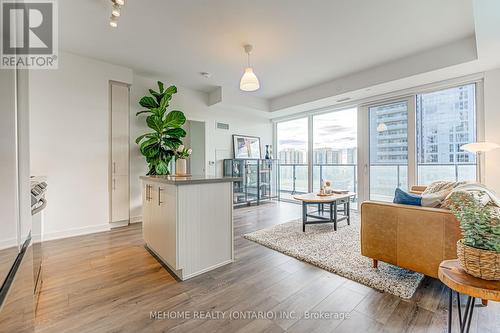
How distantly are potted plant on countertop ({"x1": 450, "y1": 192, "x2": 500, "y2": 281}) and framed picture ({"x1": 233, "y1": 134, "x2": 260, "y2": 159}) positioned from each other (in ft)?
16.6

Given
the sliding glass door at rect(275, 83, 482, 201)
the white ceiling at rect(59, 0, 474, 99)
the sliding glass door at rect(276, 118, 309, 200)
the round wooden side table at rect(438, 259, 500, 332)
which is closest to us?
the round wooden side table at rect(438, 259, 500, 332)

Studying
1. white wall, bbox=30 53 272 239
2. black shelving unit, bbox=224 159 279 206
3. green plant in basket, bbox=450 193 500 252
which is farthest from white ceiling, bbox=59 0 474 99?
black shelving unit, bbox=224 159 279 206

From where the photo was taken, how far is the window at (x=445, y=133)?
369 centimetres

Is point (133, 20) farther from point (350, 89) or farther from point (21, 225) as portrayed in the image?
point (350, 89)

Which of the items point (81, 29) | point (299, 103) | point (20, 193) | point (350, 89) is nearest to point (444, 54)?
point (350, 89)

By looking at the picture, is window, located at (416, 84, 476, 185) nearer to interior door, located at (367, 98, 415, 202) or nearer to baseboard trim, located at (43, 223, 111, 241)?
interior door, located at (367, 98, 415, 202)

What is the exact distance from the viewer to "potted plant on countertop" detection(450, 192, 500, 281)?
1070 mm

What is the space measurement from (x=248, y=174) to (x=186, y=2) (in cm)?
410

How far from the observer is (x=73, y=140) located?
3.50m

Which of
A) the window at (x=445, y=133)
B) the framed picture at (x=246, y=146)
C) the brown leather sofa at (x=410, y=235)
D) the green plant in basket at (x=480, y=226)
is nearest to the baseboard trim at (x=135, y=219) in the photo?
the framed picture at (x=246, y=146)

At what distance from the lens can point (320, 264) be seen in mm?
2420

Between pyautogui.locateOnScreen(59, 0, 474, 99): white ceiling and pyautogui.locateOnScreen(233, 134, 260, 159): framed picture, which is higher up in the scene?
pyautogui.locateOnScreen(59, 0, 474, 99): white ceiling

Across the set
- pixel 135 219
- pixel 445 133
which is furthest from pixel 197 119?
pixel 445 133

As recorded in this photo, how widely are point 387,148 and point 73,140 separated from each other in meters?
5.79
